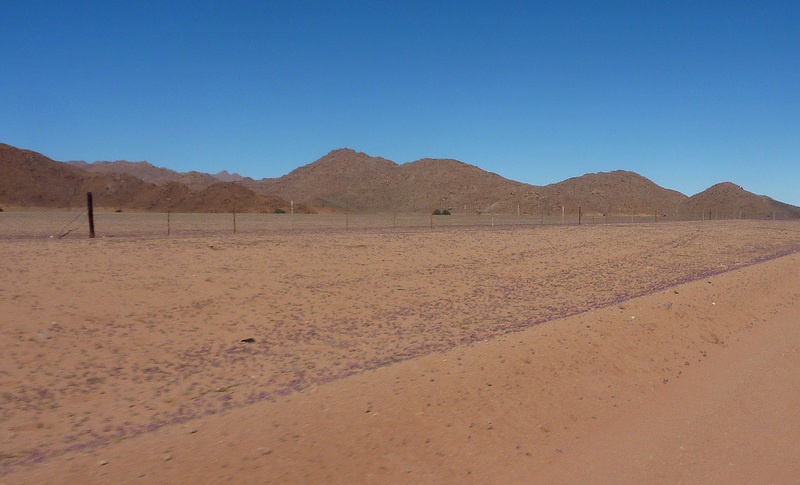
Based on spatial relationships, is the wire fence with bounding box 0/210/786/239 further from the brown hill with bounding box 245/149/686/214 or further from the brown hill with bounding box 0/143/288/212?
the brown hill with bounding box 245/149/686/214

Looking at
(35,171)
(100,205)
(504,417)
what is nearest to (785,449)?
(504,417)

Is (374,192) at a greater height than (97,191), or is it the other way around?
(374,192)

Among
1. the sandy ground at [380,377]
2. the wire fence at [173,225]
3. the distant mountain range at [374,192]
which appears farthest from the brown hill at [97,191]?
the sandy ground at [380,377]

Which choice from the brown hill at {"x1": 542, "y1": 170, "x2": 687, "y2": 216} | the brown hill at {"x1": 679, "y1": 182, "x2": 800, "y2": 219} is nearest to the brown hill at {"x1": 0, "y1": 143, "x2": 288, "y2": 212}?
the brown hill at {"x1": 542, "y1": 170, "x2": 687, "y2": 216}

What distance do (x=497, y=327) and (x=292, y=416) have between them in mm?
4882

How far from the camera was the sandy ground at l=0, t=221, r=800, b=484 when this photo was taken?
4.45 m

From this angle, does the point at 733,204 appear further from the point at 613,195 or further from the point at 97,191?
the point at 97,191

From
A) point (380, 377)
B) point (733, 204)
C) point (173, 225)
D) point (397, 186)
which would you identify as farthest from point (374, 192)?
point (380, 377)

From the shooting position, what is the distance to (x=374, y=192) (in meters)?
129

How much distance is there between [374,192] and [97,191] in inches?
2354

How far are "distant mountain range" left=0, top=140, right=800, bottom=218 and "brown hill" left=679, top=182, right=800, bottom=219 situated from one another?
0.27m

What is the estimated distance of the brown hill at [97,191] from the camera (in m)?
85.4

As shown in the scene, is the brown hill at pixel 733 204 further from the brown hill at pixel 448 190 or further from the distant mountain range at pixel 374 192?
the brown hill at pixel 448 190

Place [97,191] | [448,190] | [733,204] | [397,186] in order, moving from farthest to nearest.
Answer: [733,204] → [397,186] → [448,190] → [97,191]
